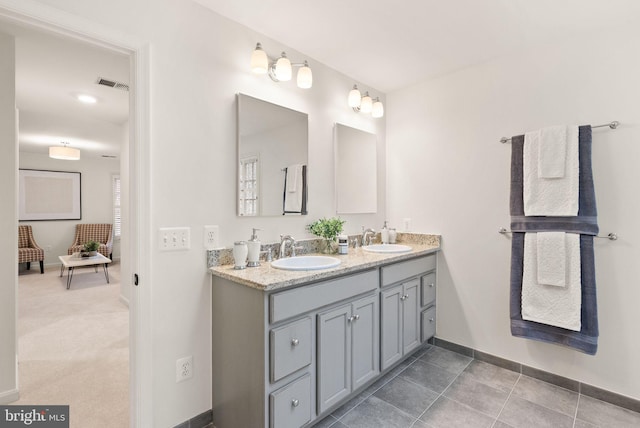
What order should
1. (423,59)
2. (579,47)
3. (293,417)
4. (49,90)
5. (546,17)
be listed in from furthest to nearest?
(49,90) → (423,59) → (579,47) → (546,17) → (293,417)

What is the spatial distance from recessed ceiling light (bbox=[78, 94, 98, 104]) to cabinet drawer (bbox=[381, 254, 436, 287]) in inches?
133

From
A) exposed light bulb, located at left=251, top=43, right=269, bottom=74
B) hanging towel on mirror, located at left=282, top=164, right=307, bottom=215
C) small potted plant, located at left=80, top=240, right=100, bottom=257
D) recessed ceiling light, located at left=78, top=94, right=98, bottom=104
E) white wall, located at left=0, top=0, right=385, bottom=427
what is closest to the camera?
white wall, located at left=0, top=0, right=385, bottom=427

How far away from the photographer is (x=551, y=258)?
6.72ft

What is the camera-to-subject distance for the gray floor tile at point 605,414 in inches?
70.9

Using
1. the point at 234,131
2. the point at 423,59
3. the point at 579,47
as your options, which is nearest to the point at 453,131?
the point at 423,59

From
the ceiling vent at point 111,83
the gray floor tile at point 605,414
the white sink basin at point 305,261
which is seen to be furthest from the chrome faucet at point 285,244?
the ceiling vent at point 111,83

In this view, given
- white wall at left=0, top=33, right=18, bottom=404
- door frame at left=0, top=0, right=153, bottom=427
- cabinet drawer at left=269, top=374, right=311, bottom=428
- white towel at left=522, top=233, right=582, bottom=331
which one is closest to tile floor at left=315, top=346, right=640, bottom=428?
cabinet drawer at left=269, top=374, right=311, bottom=428

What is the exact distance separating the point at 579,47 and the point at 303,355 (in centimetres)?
260

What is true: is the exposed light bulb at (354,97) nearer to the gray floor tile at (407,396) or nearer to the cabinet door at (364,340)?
the cabinet door at (364,340)

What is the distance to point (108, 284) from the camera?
200 inches

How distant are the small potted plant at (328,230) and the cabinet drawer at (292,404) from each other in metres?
0.98

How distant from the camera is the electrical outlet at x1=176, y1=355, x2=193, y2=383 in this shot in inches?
66.5

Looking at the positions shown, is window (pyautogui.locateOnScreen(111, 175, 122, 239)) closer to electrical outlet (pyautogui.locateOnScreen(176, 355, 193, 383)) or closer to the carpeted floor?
the carpeted floor

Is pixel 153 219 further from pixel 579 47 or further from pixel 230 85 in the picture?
pixel 579 47
